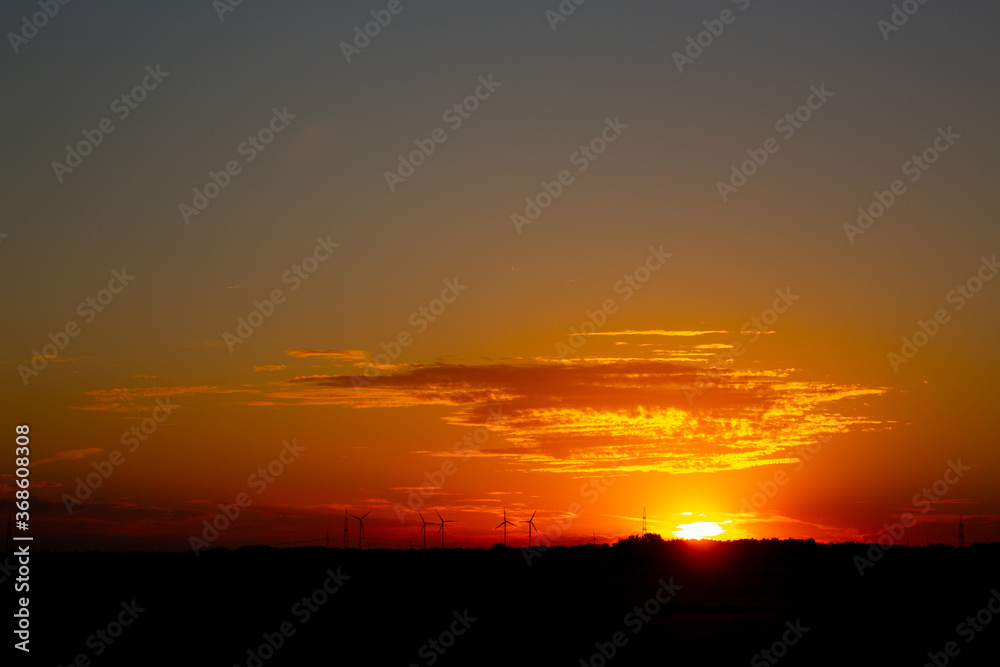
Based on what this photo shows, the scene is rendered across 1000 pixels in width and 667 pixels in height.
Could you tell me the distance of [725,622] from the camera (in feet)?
264

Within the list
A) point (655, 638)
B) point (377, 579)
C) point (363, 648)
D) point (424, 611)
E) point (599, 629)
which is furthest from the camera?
point (377, 579)

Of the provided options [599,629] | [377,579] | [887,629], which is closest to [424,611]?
[599,629]

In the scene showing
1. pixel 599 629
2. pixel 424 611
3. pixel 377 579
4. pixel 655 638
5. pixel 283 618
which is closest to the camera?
pixel 655 638

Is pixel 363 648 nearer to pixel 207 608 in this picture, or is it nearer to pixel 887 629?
pixel 207 608

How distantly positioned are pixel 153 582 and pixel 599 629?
7804cm

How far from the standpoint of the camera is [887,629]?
75438mm

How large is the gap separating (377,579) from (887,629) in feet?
274

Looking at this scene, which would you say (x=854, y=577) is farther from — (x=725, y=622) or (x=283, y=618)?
(x=283, y=618)

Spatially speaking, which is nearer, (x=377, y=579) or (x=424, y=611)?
(x=424, y=611)

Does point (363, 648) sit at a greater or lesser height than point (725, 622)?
lesser

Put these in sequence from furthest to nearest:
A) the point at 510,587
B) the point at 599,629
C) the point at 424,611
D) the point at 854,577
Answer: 1. the point at 854,577
2. the point at 510,587
3. the point at 424,611
4. the point at 599,629

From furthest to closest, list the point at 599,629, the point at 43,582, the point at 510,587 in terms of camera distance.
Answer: the point at 43,582
the point at 510,587
the point at 599,629

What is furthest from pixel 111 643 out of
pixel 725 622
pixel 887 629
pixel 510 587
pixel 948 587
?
pixel 948 587

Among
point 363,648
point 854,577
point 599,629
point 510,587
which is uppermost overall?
point 854,577
